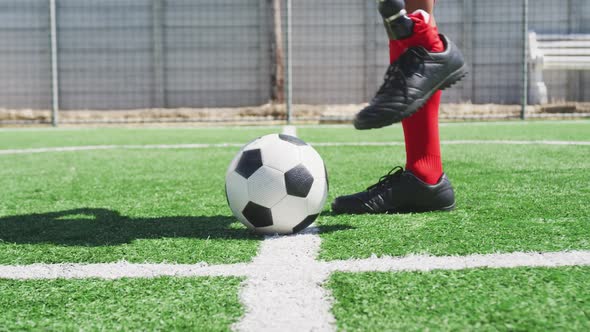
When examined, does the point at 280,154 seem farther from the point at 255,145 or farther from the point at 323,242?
the point at 323,242

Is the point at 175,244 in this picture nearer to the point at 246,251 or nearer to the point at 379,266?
the point at 246,251

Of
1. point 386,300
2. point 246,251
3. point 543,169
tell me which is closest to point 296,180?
point 246,251

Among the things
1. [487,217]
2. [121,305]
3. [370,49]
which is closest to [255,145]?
[487,217]

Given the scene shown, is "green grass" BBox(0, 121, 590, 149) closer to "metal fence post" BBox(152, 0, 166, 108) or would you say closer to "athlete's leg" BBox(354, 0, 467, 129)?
"athlete's leg" BBox(354, 0, 467, 129)

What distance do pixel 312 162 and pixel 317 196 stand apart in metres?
0.15

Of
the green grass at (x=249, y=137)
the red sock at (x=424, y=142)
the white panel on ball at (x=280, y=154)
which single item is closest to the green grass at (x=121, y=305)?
the white panel on ball at (x=280, y=154)

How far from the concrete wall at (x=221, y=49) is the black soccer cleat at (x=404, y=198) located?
10331 mm

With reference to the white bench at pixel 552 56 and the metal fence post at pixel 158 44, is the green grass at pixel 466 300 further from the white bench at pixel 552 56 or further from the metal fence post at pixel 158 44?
the metal fence post at pixel 158 44

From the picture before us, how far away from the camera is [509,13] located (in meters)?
12.9

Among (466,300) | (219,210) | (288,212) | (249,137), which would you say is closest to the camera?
(466,300)

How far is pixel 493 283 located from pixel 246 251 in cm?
74

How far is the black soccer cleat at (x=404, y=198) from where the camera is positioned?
2535 mm

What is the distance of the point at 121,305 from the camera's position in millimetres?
1464

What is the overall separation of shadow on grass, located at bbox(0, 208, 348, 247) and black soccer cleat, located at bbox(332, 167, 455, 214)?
0.26 metres
